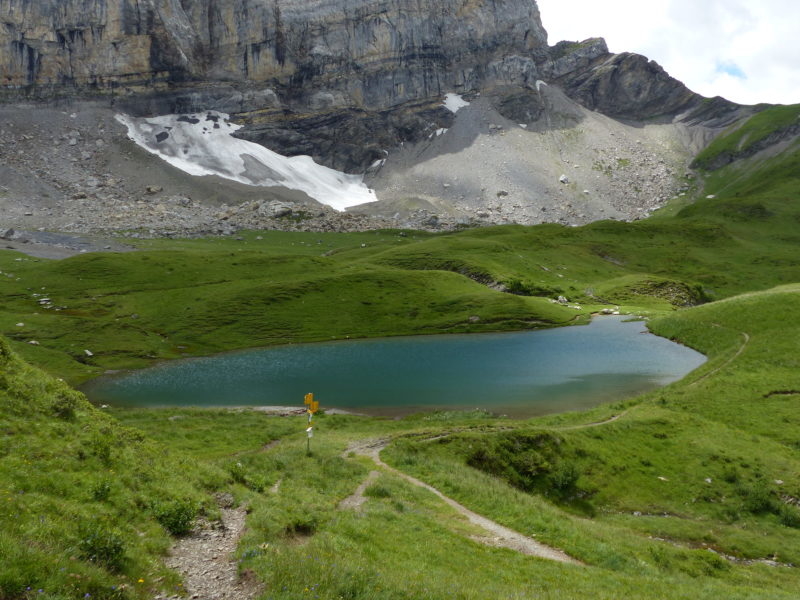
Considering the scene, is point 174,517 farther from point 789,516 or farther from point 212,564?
point 789,516

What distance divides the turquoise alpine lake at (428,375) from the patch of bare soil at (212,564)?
35817mm

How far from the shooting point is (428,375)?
6419 cm

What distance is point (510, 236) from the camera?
171500mm

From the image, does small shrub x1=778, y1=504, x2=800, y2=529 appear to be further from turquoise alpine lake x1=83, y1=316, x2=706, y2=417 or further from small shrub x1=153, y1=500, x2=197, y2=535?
small shrub x1=153, y1=500, x2=197, y2=535

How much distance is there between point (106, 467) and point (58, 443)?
1858 millimetres

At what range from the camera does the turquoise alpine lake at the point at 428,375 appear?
54344 millimetres

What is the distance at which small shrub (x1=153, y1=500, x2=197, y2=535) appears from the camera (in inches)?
587

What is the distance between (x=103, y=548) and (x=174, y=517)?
150 inches

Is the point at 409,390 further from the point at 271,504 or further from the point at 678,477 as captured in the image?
the point at 271,504

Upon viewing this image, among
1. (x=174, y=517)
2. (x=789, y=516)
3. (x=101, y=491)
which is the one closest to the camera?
(x=101, y=491)

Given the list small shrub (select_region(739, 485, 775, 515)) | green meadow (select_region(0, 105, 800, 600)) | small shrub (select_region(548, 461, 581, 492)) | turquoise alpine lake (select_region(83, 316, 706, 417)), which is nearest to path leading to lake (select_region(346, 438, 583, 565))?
green meadow (select_region(0, 105, 800, 600))

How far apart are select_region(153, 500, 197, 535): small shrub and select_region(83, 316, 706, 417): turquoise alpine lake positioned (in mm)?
36057

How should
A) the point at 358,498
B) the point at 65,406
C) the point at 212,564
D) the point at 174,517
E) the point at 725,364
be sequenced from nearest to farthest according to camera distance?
the point at 212,564 < the point at 174,517 < the point at 65,406 < the point at 358,498 < the point at 725,364

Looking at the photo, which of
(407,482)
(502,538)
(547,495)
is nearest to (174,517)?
(502,538)
